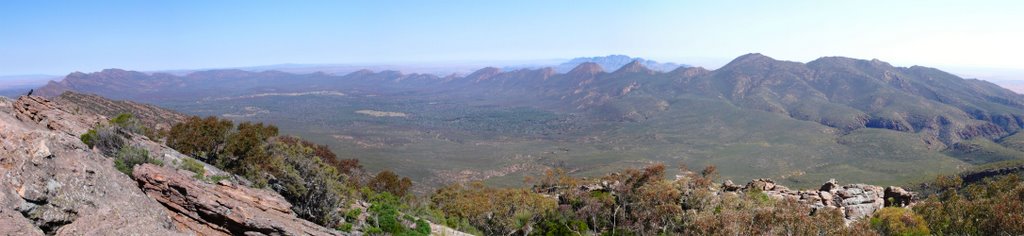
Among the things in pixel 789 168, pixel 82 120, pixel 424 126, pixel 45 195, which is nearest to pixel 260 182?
pixel 45 195

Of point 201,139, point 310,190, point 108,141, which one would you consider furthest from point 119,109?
point 310,190

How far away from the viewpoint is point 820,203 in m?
36.9

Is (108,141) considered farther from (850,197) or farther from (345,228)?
(850,197)

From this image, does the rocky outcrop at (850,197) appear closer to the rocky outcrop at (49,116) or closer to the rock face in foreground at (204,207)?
the rock face in foreground at (204,207)

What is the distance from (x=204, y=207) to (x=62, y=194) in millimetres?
4742

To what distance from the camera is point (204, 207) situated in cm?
1778

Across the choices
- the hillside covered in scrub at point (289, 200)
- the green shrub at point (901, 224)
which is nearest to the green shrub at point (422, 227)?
the hillside covered in scrub at point (289, 200)

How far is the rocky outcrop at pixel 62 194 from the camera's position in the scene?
12.2m

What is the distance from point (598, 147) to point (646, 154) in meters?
18.9

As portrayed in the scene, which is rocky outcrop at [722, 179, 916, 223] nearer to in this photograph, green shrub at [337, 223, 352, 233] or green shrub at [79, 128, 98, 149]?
green shrub at [337, 223, 352, 233]

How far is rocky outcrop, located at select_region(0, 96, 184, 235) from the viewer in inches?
481

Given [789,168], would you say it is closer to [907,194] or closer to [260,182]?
[907,194]

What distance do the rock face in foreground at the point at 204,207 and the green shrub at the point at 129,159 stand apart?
557mm

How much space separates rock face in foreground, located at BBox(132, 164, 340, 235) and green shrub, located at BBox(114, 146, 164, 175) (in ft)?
1.83
